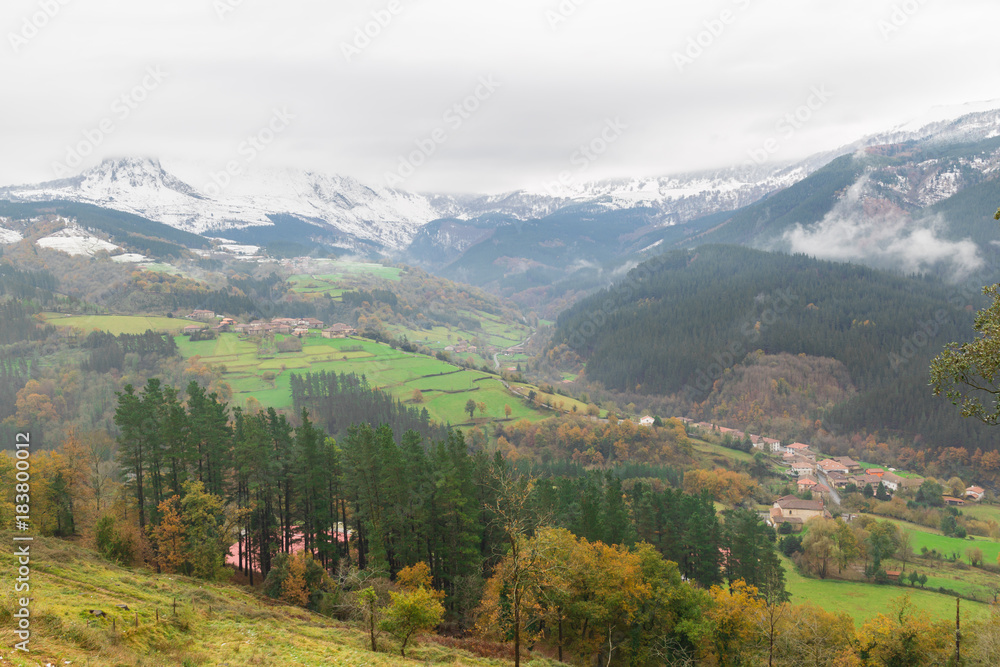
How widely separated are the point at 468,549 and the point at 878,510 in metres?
97.4

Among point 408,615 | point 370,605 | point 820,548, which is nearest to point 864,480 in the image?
point 820,548

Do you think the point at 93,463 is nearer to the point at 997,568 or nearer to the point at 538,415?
the point at 538,415

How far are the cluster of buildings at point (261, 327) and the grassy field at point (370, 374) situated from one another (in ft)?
20.3

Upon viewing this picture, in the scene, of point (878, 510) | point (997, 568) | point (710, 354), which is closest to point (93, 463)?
point (997, 568)

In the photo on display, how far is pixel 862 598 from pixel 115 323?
18788cm

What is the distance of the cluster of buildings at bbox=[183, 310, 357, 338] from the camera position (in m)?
170

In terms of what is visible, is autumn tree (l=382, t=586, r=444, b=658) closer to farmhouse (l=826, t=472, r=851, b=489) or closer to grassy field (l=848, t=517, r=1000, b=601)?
grassy field (l=848, t=517, r=1000, b=601)

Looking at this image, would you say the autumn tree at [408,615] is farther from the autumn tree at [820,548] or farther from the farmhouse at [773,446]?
the farmhouse at [773,446]

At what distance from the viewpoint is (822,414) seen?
155375 millimetres

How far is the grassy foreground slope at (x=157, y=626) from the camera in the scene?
17.4 m

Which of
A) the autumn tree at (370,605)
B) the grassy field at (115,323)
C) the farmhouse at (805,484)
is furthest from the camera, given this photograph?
the grassy field at (115,323)

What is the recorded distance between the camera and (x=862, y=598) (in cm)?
6325

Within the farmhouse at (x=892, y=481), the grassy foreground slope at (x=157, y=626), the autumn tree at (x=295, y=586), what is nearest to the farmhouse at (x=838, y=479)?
the farmhouse at (x=892, y=481)

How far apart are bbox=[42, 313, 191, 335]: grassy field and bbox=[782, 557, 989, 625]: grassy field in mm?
168746
